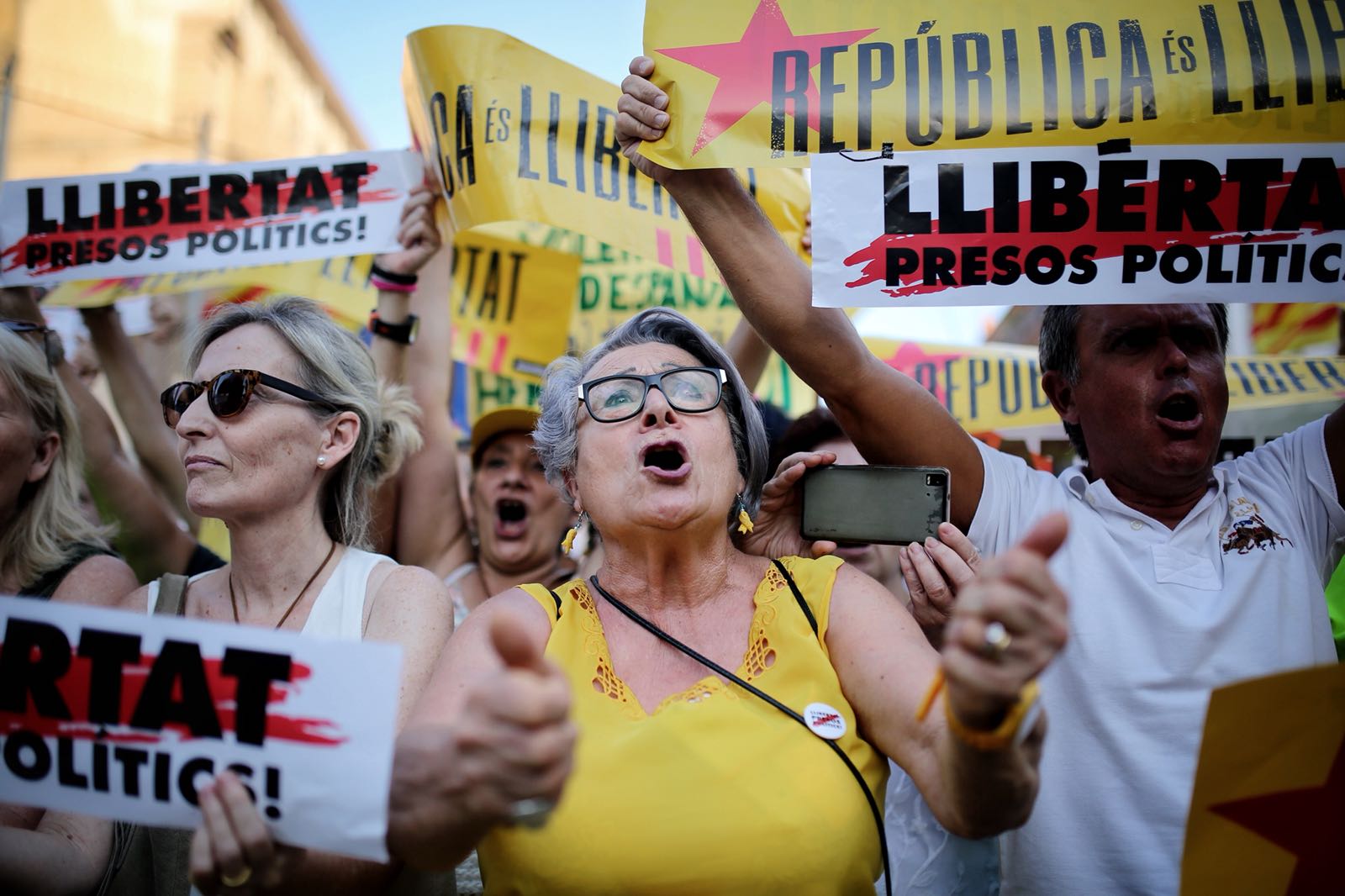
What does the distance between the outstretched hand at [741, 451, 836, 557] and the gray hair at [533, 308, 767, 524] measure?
45mm

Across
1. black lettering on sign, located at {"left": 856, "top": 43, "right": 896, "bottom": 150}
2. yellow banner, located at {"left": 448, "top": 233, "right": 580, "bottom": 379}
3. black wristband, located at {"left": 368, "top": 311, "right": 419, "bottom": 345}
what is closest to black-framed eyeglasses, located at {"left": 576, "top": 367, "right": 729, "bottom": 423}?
black lettering on sign, located at {"left": 856, "top": 43, "right": 896, "bottom": 150}

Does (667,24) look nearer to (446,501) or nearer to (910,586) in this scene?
(910,586)

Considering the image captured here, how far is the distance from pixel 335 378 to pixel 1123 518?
6.46 ft

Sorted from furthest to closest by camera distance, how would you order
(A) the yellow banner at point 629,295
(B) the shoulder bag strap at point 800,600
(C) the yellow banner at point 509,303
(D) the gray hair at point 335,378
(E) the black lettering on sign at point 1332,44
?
1. (A) the yellow banner at point 629,295
2. (C) the yellow banner at point 509,303
3. (D) the gray hair at point 335,378
4. (E) the black lettering on sign at point 1332,44
5. (B) the shoulder bag strap at point 800,600

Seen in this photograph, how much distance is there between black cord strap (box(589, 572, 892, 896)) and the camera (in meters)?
1.89

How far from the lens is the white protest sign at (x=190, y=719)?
164 centimetres

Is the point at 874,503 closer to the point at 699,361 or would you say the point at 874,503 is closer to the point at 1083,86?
the point at 699,361

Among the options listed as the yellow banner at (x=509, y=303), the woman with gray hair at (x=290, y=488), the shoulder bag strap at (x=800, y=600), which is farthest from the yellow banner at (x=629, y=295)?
the shoulder bag strap at (x=800, y=600)

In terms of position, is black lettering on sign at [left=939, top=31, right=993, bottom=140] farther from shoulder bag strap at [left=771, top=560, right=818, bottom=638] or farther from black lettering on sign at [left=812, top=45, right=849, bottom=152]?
shoulder bag strap at [left=771, top=560, right=818, bottom=638]

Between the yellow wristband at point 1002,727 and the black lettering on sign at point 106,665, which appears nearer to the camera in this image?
the yellow wristband at point 1002,727

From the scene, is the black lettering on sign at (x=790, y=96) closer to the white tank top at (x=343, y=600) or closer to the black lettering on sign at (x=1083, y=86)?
the black lettering on sign at (x=1083, y=86)

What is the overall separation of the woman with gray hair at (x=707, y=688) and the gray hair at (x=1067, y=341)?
2.85 feet

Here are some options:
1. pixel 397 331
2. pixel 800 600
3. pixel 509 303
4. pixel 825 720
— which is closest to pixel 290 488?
pixel 397 331

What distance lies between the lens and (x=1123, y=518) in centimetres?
238
